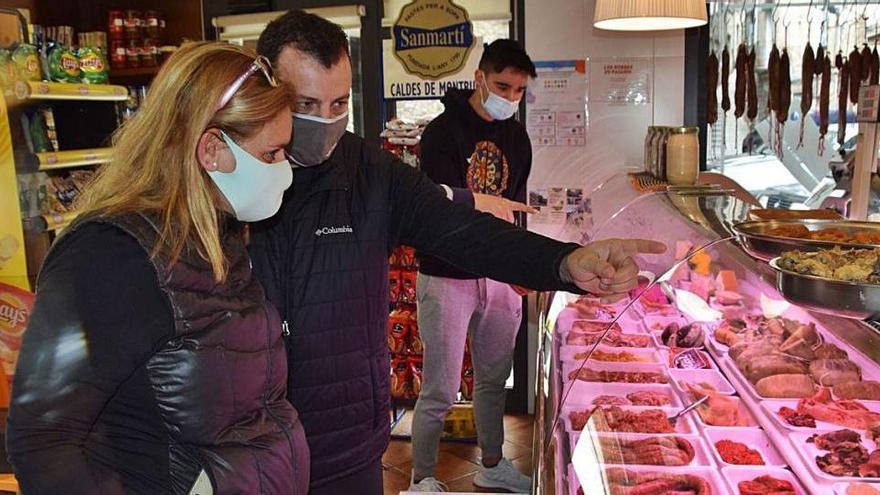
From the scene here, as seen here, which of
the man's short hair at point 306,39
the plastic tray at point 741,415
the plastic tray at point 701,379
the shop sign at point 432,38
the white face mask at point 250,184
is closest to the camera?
the white face mask at point 250,184

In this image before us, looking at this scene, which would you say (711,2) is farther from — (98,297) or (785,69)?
(98,297)

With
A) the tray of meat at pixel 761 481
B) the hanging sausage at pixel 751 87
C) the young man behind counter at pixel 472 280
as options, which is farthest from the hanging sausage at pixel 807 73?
the tray of meat at pixel 761 481

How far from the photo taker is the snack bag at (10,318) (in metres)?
4.16

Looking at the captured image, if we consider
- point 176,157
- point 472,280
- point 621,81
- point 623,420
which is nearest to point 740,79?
point 621,81

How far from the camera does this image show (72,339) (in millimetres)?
1332

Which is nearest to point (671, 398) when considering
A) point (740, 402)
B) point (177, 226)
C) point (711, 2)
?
point (740, 402)

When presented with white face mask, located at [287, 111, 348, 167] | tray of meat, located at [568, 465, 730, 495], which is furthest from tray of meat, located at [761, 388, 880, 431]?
white face mask, located at [287, 111, 348, 167]

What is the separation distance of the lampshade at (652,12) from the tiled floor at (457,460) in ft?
8.08

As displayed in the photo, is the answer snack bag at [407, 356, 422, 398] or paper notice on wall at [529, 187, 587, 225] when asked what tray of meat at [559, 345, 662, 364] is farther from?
snack bag at [407, 356, 422, 398]

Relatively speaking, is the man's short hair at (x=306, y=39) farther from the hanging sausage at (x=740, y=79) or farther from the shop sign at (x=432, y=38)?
the hanging sausage at (x=740, y=79)

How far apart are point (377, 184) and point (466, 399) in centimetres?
315

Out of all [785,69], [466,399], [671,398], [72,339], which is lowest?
[466,399]

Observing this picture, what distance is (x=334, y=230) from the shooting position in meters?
2.10

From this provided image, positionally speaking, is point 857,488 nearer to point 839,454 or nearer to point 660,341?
point 839,454
